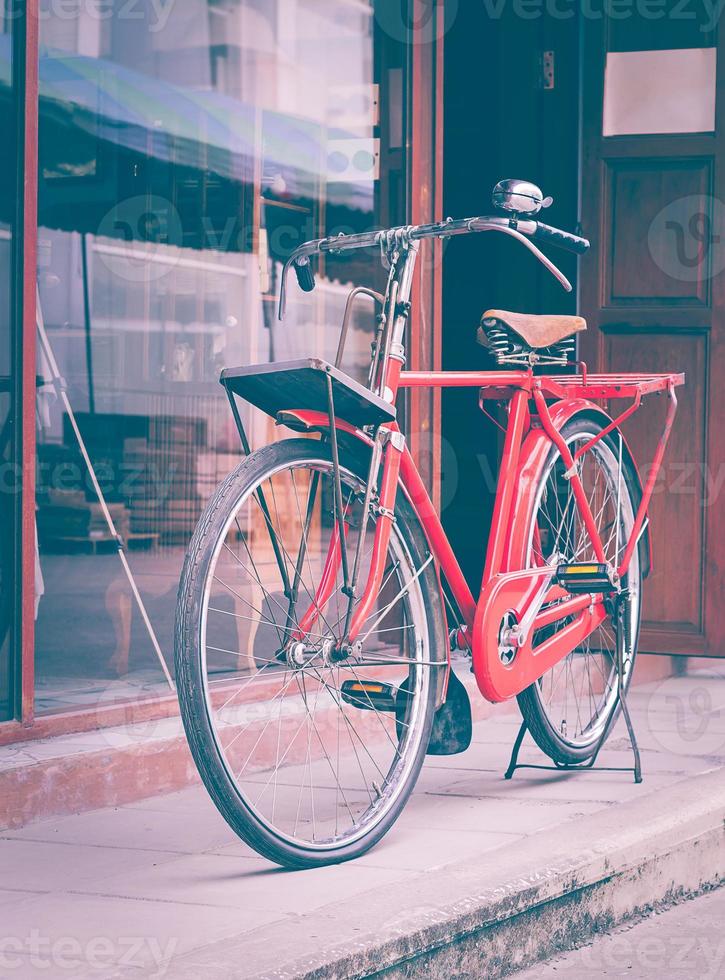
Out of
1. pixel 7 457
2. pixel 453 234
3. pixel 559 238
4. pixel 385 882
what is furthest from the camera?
pixel 7 457

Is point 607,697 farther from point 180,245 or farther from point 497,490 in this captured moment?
point 180,245

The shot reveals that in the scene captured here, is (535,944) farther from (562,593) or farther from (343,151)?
(343,151)

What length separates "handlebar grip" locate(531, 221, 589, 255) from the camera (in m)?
3.34

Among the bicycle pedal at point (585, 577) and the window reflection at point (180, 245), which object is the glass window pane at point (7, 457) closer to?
the bicycle pedal at point (585, 577)

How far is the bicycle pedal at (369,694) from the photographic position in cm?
328

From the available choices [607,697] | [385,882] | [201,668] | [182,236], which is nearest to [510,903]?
[385,882]

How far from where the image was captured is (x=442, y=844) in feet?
11.0

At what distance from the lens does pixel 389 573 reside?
3.42 metres

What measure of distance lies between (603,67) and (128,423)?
220cm

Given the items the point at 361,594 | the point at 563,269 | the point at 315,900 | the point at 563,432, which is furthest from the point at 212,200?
the point at 315,900

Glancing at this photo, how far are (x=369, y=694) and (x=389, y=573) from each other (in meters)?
0.29

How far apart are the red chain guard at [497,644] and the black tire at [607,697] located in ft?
0.55

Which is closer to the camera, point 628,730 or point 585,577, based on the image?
point 585,577

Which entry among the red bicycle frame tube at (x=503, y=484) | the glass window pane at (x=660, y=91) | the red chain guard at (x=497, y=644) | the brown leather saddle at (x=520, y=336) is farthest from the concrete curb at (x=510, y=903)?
the glass window pane at (x=660, y=91)
